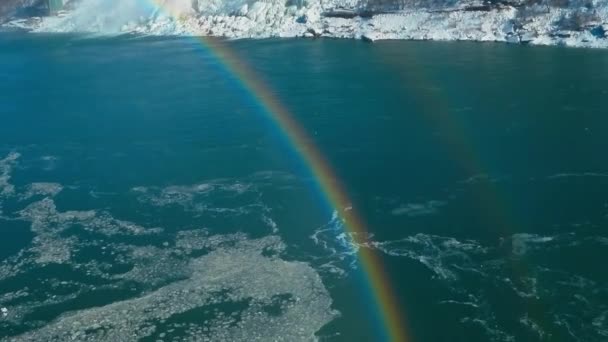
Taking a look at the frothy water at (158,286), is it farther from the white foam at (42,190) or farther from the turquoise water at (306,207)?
the white foam at (42,190)

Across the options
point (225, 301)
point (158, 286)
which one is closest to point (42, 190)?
point (158, 286)

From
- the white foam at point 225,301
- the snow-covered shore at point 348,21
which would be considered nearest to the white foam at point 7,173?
the white foam at point 225,301

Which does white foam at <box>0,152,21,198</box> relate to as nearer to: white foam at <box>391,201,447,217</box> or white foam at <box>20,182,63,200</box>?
white foam at <box>20,182,63,200</box>

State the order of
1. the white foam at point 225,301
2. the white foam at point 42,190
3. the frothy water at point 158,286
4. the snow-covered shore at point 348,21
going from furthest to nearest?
the snow-covered shore at point 348,21, the white foam at point 42,190, the frothy water at point 158,286, the white foam at point 225,301

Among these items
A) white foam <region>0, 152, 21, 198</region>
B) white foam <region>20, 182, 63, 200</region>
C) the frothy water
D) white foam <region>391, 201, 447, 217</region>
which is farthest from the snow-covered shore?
the frothy water

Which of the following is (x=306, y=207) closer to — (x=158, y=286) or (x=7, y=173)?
(x=158, y=286)
